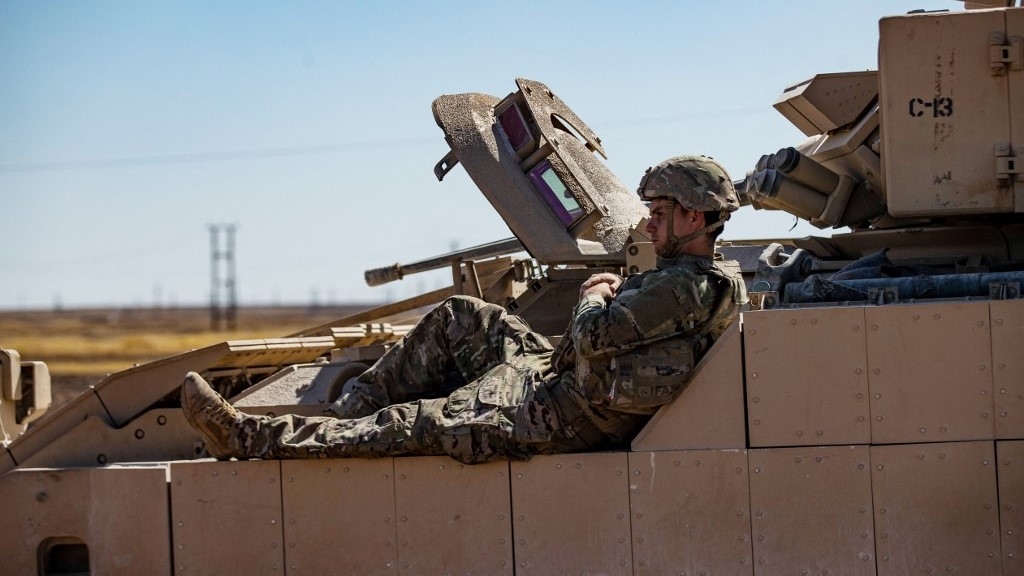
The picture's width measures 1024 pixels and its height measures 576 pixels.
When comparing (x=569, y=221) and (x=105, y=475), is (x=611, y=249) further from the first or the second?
(x=105, y=475)

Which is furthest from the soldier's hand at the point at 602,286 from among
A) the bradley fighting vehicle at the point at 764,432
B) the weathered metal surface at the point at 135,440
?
the weathered metal surface at the point at 135,440

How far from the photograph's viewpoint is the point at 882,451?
5.24 metres

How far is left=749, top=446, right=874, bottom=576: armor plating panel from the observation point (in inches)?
207

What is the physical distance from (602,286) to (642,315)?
41 centimetres

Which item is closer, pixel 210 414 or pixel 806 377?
pixel 806 377

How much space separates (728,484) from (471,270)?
9.84ft

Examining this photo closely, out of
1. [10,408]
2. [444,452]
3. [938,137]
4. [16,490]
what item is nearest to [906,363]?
[938,137]

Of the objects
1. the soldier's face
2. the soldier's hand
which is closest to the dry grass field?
the soldier's hand

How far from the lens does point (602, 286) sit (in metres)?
5.67

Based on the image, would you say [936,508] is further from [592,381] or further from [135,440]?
[135,440]

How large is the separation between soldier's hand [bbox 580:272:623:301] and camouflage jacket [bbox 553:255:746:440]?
0.08m

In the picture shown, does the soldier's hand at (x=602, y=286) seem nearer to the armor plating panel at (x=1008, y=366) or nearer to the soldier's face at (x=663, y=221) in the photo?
the soldier's face at (x=663, y=221)

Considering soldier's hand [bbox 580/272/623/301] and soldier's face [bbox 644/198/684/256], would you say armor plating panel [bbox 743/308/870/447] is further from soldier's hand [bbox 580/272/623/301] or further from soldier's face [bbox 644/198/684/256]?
soldier's hand [bbox 580/272/623/301]

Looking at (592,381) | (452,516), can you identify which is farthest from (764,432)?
(452,516)
